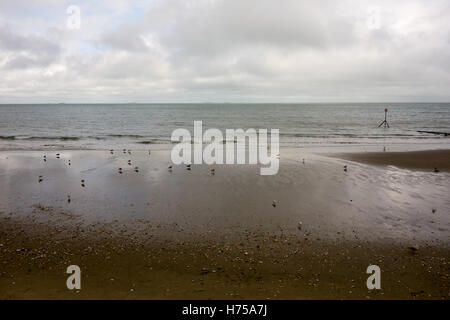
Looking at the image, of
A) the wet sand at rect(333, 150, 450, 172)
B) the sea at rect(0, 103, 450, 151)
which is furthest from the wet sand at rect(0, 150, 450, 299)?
the sea at rect(0, 103, 450, 151)

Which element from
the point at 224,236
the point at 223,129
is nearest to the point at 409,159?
the point at 224,236

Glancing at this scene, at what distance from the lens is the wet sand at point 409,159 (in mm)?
24459

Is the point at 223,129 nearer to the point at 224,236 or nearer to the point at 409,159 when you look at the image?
the point at 409,159

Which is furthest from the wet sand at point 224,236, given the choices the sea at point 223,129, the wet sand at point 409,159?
the sea at point 223,129

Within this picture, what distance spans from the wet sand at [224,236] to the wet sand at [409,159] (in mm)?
5024

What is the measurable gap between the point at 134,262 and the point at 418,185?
18.2 m

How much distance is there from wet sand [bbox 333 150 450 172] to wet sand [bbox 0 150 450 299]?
5.02 m

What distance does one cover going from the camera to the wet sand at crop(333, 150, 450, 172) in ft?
80.2

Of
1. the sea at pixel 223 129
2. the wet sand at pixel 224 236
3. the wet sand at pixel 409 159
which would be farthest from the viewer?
the sea at pixel 223 129

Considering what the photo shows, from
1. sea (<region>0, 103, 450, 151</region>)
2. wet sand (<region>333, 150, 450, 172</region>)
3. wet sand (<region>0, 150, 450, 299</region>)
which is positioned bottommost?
wet sand (<region>0, 150, 450, 299</region>)

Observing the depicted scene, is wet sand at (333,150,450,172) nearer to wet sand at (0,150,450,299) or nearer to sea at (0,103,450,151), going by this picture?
wet sand at (0,150,450,299)

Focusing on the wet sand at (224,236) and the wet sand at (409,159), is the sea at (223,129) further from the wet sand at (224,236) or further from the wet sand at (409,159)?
the wet sand at (224,236)

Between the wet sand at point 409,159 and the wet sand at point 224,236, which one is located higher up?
the wet sand at point 409,159
